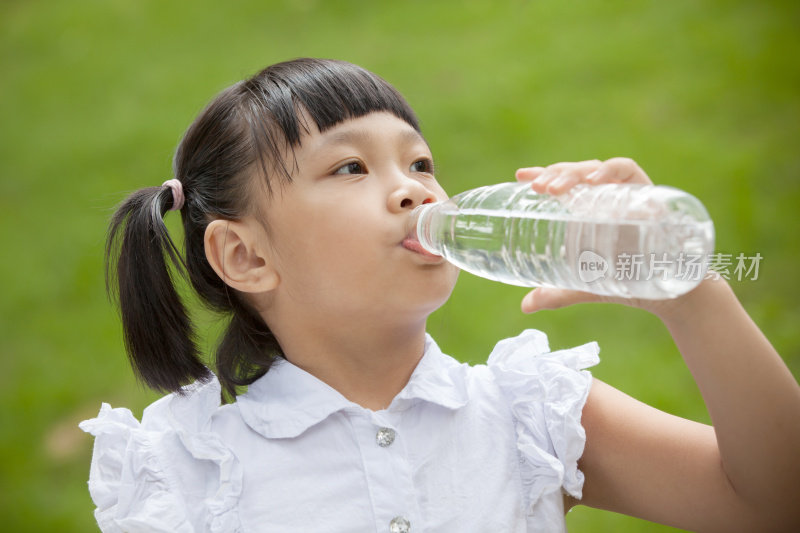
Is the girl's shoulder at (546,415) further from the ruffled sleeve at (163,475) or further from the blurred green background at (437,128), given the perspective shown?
the blurred green background at (437,128)

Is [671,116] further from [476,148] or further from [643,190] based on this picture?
[643,190]

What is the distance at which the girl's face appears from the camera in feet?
3.39

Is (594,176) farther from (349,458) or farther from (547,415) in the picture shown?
(349,458)

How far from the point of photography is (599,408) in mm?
1092

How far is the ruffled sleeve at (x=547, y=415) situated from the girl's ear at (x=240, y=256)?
0.34m

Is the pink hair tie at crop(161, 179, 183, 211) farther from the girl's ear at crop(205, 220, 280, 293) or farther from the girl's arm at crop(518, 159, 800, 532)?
the girl's arm at crop(518, 159, 800, 532)

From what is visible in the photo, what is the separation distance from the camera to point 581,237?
0.90 meters

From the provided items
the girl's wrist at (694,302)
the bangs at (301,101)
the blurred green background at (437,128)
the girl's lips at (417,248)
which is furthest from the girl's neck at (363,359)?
the blurred green background at (437,128)

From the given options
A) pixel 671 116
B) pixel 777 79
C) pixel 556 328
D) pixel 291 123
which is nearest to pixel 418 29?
pixel 671 116

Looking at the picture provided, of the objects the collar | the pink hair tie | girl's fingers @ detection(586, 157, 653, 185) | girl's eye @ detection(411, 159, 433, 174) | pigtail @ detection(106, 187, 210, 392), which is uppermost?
girl's fingers @ detection(586, 157, 653, 185)

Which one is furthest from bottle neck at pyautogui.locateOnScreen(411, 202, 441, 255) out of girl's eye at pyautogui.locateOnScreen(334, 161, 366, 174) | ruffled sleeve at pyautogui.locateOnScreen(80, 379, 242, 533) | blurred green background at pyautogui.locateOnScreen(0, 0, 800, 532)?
blurred green background at pyautogui.locateOnScreen(0, 0, 800, 532)

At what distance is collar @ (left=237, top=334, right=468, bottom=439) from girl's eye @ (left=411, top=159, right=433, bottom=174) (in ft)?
0.80

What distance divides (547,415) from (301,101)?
0.51 metres

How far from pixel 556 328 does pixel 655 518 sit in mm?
1282
